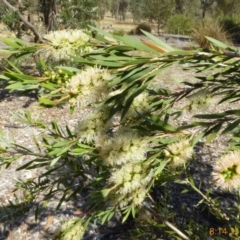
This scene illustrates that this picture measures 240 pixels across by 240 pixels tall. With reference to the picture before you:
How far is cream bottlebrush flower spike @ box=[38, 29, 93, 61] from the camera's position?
82 centimetres

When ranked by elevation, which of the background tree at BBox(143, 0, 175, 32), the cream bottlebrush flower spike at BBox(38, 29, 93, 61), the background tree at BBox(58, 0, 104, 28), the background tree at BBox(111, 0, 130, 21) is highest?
the cream bottlebrush flower spike at BBox(38, 29, 93, 61)

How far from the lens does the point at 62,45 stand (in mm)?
822

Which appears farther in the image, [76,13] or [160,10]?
[160,10]

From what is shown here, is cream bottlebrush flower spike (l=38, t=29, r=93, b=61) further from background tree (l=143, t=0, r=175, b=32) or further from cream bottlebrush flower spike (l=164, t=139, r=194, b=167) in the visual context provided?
background tree (l=143, t=0, r=175, b=32)

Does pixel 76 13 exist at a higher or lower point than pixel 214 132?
lower

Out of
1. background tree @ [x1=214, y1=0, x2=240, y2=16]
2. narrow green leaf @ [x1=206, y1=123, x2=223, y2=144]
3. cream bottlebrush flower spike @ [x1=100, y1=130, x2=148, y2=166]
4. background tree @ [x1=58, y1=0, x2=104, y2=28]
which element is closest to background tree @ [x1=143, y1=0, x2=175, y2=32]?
background tree @ [x1=214, y1=0, x2=240, y2=16]

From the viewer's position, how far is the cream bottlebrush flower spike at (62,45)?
2.68ft

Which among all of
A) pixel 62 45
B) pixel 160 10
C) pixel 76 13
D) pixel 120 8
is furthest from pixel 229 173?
pixel 120 8

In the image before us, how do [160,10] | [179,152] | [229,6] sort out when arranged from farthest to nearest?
[229,6] < [160,10] < [179,152]

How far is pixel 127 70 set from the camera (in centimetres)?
84

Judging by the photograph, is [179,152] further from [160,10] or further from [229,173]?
[160,10]

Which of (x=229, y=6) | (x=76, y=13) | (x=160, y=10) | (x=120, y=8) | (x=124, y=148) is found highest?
(x=124, y=148)

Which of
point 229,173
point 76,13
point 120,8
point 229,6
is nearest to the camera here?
point 229,173

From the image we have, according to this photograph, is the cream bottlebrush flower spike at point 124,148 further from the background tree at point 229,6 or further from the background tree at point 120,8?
the background tree at point 120,8
